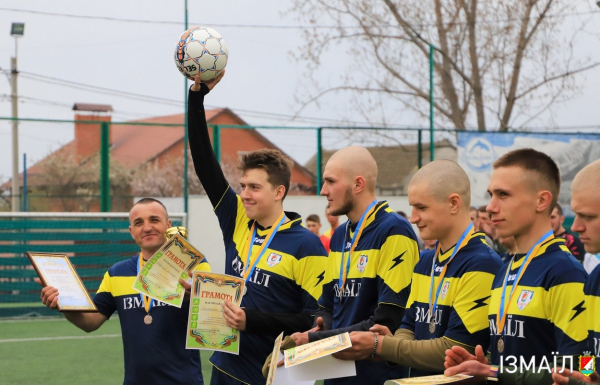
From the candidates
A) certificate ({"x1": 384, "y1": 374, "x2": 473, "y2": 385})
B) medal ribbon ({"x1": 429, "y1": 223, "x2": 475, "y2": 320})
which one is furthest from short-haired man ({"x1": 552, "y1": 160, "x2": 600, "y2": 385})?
medal ribbon ({"x1": 429, "y1": 223, "x2": 475, "y2": 320})

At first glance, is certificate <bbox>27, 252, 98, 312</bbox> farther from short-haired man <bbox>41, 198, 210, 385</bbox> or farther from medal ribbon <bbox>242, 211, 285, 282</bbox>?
medal ribbon <bbox>242, 211, 285, 282</bbox>

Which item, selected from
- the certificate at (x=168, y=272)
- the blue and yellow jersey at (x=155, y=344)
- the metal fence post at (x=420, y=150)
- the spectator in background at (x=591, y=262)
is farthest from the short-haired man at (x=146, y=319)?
the metal fence post at (x=420, y=150)

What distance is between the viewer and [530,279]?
12.1 ft

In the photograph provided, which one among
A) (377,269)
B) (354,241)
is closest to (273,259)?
(354,241)

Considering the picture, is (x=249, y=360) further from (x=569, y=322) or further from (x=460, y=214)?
(x=569, y=322)

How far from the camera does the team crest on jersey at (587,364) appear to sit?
3283mm

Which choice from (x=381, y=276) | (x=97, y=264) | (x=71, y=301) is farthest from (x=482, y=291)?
(x=97, y=264)

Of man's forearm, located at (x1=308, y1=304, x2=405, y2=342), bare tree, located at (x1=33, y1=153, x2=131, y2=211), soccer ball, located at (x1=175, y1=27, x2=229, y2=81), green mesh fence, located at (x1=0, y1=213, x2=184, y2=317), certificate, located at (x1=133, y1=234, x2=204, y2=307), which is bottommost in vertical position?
green mesh fence, located at (x1=0, y1=213, x2=184, y2=317)

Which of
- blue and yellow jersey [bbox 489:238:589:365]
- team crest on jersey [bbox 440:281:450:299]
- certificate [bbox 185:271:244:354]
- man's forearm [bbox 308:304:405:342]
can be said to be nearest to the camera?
blue and yellow jersey [bbox 489:238:589:365]

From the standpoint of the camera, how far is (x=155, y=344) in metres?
5.39

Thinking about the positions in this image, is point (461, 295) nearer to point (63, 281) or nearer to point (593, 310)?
point (593, 310)

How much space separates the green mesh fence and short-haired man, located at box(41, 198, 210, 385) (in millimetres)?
10081

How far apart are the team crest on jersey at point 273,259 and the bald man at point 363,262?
1.14 feet

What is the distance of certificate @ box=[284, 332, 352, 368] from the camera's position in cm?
382
